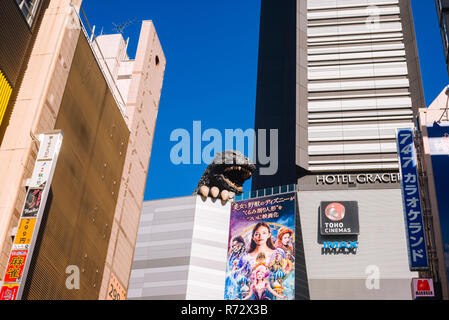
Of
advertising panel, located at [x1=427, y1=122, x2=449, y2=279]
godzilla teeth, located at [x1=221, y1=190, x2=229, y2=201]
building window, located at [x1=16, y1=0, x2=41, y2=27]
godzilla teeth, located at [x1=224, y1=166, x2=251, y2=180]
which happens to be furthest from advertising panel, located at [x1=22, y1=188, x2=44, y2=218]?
godzilla teeth, located at [x1=224, y1=166, x2=251, y2=180]

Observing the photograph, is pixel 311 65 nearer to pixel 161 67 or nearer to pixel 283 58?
pixel 283 58

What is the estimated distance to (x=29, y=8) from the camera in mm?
28141

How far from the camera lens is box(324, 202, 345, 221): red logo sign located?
81875 millimetres

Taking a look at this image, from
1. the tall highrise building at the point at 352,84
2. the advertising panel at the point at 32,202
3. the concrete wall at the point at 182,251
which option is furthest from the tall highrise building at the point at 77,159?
the tall highrise building at the point at 352,84

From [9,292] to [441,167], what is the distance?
28892mm

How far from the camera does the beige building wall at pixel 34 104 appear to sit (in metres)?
23.7

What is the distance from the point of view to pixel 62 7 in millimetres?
29859

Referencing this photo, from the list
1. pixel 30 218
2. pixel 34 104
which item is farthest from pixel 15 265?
pixel 34 104

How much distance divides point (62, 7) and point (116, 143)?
388 inches

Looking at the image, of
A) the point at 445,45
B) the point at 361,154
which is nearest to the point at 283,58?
the point at 361,154

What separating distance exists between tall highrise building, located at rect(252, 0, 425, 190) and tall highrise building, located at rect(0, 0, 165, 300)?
179 ft

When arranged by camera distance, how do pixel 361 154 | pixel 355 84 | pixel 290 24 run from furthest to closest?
pixel 290 24
pixel 355 84
pixel 361 154

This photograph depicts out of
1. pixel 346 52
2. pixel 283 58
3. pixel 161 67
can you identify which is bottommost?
pixel 161 67

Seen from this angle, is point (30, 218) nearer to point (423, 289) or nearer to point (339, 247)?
point (423, 289)
